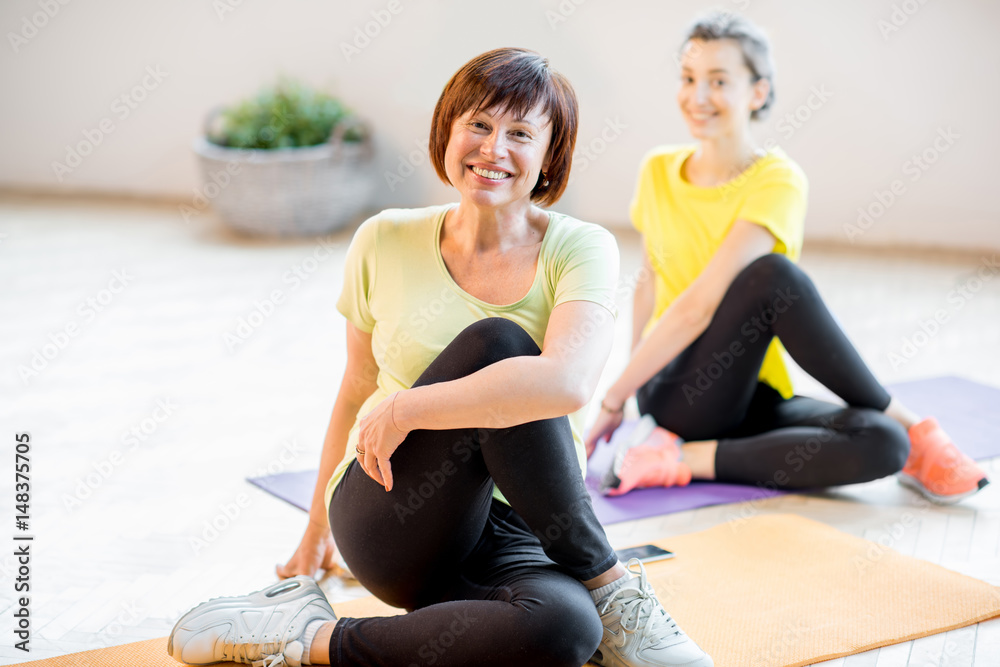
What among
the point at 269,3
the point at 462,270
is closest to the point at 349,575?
the point at 462,270

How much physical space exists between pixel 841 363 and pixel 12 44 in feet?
17.2

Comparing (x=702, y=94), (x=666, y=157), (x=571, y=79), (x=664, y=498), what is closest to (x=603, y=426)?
(x=664, y=498)

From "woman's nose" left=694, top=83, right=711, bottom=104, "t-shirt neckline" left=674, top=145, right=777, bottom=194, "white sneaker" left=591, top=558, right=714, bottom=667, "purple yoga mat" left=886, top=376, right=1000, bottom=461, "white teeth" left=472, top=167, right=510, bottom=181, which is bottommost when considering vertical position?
"purple yoga mat" left=886, top=376, right=1000, bottom=461

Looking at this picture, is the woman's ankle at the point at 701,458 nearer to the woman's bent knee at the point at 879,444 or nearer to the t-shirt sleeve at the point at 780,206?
the woman's bent knee at the point at 879,444

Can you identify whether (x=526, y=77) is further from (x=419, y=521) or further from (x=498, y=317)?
(x=419, y=521)

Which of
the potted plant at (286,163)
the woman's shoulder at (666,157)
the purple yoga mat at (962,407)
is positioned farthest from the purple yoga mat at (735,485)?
the potted plant at (286,163)

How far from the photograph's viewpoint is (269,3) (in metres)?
5.63

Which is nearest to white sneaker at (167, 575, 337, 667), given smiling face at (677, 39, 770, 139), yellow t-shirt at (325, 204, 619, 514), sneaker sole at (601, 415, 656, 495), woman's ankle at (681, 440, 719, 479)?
yellow t-shirt at (325, 204, 619, 514)

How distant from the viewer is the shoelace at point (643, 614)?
61.5 inches

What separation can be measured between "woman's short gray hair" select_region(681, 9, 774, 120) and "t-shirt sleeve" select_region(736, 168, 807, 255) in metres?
Result: 0.27

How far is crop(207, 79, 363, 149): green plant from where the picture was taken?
514 cm

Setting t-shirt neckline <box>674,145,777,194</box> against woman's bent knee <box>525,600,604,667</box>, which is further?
t-shirt neckline <box>674,145,777,194</box>

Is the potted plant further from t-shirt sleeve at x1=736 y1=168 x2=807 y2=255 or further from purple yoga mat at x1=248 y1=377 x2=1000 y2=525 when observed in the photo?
t-shirt sleeve at x1=736 y1=168 x2=807 y2=255

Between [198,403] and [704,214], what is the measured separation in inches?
58.8
